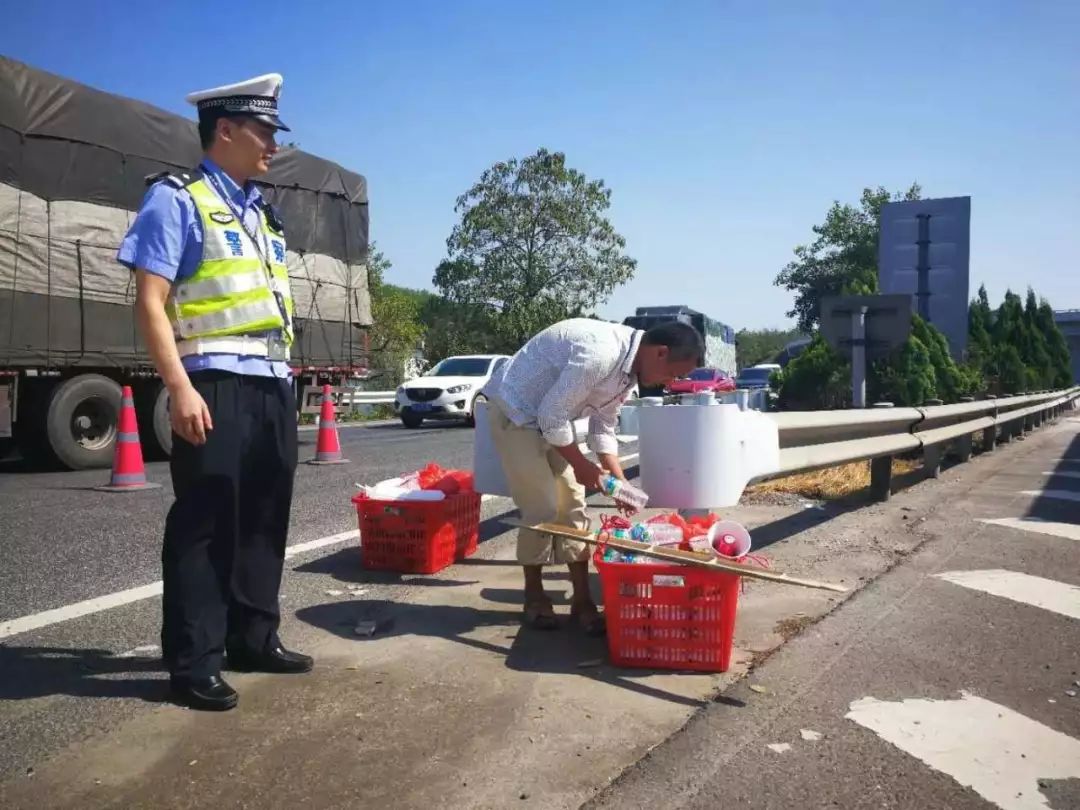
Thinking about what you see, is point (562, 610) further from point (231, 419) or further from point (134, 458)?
point (134, 458)

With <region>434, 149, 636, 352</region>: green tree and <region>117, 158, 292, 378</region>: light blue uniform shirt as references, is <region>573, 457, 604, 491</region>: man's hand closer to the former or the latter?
<region>117, 158, 292, 378</region>: light blue uniform shirt

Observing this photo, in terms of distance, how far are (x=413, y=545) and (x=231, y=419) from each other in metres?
1.91

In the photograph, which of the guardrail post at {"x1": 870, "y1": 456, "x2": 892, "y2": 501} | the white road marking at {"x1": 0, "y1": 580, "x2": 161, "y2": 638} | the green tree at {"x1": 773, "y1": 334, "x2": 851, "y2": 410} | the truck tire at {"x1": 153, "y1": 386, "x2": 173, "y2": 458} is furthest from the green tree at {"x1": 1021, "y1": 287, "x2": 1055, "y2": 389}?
the white road marking at {"x1": 0, "y1": 580, "x2": 161, "y2": 638}

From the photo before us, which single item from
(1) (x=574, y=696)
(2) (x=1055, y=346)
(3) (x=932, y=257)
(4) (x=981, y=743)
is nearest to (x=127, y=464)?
(1) (x=574, y=696)

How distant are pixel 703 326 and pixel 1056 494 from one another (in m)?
27.9

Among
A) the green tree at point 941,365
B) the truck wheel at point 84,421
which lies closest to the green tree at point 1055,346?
the green tree at point 941,365

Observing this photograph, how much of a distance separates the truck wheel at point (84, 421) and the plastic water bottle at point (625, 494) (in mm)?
7758

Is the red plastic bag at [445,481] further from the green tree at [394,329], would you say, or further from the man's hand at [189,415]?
the green tree at [394,329]

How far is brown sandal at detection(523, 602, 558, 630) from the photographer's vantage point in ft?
12.5

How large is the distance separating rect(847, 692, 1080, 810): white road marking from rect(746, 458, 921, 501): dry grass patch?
3963 mm

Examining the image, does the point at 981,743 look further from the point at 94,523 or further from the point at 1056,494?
the point at 1056,494

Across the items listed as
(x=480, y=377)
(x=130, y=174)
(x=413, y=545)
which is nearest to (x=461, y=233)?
(x=480, y=377)

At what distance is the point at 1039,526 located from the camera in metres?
6.31

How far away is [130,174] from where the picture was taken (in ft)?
33.2
